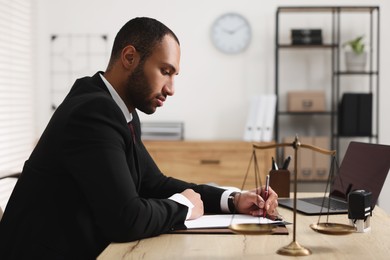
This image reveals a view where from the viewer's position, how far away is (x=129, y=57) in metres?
Result: 1.65

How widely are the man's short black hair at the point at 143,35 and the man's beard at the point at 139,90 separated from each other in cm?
4

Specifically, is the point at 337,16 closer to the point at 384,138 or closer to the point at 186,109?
the point at 384,138

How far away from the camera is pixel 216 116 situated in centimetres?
458

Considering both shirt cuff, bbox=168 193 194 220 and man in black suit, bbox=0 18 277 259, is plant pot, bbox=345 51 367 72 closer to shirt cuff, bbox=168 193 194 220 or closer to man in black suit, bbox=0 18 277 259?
man in black suit, bbox=0 18 277 259

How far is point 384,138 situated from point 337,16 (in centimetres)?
102

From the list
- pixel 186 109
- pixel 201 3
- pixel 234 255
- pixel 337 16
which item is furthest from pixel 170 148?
pixel 234 255

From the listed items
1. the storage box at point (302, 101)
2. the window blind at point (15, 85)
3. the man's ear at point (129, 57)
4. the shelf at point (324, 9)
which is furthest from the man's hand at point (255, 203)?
the shelf at point (324, 9)

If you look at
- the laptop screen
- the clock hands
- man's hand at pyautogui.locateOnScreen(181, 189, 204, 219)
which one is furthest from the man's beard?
the clock hands

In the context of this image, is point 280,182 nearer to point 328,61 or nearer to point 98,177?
point 98,177

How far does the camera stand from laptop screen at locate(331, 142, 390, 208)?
170cm

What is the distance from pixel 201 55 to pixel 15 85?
1.40 metres

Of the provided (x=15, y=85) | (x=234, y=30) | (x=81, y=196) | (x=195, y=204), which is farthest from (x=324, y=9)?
(x=81, y=196)

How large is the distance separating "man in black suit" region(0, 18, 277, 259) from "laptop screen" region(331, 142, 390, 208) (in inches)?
12.1

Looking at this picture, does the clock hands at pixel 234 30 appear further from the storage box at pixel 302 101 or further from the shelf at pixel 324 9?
the storage box at pixel 302 101
